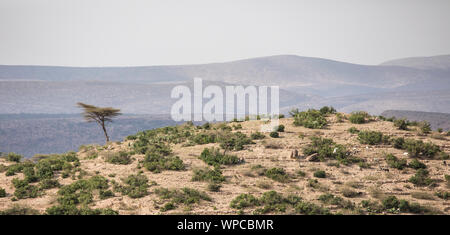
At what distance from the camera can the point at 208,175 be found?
61.1 ft

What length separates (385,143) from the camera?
2270 cm

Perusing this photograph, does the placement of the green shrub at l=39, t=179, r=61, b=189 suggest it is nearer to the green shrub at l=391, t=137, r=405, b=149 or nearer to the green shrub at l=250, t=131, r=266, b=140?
the green shrub at l=250, t=131, r=266, b=140

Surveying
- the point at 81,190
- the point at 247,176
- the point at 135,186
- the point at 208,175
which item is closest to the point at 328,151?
the point at 247,176

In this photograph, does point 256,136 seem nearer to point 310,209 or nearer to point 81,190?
point 310,209

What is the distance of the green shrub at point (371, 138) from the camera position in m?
22.6

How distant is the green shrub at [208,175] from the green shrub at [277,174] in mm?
2268

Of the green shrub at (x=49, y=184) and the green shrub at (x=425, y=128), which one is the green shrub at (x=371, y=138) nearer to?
the green shrub at (x=425, y=128)

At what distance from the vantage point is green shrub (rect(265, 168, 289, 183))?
59.6ft

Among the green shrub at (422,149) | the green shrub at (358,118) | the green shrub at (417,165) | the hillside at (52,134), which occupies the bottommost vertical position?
the hillside at (52,134)

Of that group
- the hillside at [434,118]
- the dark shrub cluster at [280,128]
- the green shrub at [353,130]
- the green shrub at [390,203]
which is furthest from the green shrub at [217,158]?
the hillside at [434,118]

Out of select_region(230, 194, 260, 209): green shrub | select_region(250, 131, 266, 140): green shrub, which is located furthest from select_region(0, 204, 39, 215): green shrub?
select_region(250, 131, 266, 140): green shrub

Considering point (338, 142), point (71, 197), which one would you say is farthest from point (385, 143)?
point (71, 197)

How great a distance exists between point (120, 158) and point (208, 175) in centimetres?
596
